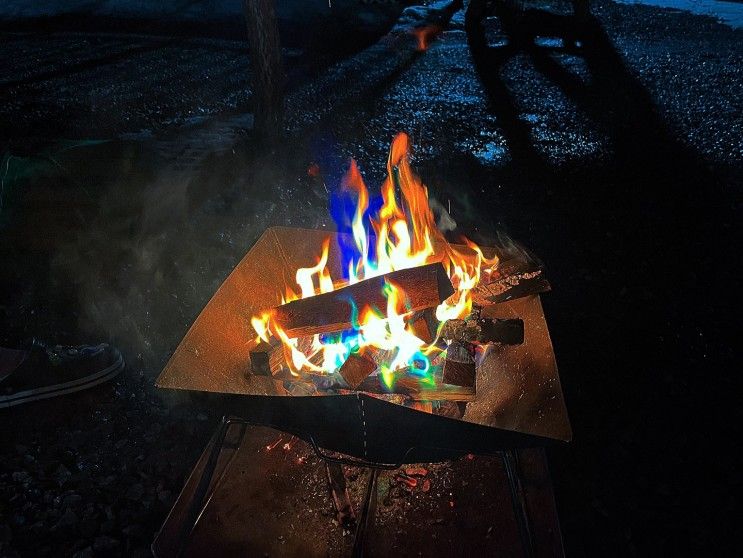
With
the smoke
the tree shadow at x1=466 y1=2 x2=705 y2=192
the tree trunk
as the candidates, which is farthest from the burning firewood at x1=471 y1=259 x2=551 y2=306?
the tree trunk

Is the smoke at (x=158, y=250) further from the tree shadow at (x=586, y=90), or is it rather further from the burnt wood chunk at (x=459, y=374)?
the tree shadow at (x=586, y=90)

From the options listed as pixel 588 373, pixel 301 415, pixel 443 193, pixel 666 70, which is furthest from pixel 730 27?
pixel 301 415

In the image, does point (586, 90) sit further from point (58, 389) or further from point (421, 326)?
point (58, 389)

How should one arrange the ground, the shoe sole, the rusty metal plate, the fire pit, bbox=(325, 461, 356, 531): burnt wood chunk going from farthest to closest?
1. the shoe sole
2. the ground
3. bbox=(325, 461, 356, 531): burnt wood chunk
4. the rusty metal plate
5. the fire pit

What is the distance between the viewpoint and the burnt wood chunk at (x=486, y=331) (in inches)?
86.4

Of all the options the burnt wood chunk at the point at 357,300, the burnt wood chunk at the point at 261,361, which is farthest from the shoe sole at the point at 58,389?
the burnt wood chunk at the point at 357,300

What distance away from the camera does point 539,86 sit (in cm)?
763

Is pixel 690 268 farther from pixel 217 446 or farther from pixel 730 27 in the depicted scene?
pixel 730 27

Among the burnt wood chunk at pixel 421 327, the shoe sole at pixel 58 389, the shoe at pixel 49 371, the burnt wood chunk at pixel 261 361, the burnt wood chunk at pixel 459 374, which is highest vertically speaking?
the burnt wood chunk at pixel 421 327

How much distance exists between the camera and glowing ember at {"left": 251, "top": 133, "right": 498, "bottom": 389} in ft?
7.12

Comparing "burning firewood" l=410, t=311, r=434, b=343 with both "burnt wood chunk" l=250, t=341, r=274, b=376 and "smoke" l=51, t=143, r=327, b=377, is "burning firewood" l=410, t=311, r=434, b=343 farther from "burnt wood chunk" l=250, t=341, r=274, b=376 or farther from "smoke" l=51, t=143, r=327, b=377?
"smoke" l=51, t=143, r=327, b=377

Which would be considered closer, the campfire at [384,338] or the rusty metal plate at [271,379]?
the campfire at [384,338]

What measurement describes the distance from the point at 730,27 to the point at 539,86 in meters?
6.45

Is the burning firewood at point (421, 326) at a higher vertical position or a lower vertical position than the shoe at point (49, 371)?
higher
